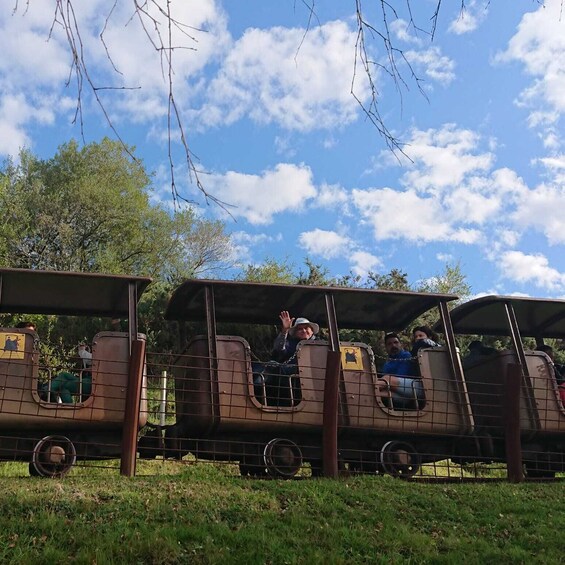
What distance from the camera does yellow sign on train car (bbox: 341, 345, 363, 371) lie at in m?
7.91

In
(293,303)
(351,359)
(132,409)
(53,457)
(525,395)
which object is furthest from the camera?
(293,303)

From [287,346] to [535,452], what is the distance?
3204 mm

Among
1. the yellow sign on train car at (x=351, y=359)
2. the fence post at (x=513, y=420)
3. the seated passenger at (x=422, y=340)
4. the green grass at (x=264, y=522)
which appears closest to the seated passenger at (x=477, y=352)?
the seated passenger at (x=422, y=340)

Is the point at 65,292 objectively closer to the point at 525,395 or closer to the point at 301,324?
the point at 301,324

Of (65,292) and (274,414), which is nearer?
(274,414)

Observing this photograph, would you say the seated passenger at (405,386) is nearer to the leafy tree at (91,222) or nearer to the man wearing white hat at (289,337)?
the man wearing white hat at (289,337)

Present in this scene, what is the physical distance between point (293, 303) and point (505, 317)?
10.1 ft

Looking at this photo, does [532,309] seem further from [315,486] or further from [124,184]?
[124,184]

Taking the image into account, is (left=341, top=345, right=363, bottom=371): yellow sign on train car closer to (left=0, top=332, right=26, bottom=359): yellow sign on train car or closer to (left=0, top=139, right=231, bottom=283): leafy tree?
(left=0, top=332, right=26, bottom=359): yellow sign on train car

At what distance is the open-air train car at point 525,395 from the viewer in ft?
27.6

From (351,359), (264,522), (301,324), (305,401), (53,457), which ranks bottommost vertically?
(264,522)

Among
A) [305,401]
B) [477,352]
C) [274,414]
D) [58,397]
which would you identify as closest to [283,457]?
[274,414]

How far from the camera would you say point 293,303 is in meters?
8.75

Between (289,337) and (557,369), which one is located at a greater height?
(289,337)
